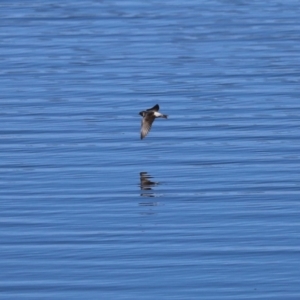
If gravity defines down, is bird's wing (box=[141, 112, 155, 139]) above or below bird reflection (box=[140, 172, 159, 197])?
above

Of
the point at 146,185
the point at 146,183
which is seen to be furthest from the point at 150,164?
the point at 146,185

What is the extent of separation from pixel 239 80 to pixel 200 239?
11764mm

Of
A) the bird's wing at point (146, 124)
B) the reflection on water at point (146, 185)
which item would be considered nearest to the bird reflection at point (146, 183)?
the reflection on water at point (146, 185)

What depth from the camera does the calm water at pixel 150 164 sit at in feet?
43.3

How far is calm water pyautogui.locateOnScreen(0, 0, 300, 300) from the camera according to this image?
13.2 m

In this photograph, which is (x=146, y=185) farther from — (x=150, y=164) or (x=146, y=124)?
(x=146, y=124)

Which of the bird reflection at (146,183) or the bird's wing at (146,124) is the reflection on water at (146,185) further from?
the bird's wing at (146,124)

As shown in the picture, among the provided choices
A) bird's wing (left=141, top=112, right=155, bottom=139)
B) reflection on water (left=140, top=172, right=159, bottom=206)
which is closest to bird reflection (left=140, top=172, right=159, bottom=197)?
reflection on water (left=140, top=172, right=159, bottom=206)

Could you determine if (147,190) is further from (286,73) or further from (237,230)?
(286,73)

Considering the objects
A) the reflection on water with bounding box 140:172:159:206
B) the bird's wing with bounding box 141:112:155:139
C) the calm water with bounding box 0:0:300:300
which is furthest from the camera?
A: the bird's wing with bounding box 141:112:155:139

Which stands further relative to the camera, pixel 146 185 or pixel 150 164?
pixel 150 164

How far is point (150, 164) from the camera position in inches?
724

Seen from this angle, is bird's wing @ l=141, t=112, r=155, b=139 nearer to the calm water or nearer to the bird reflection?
the calm water

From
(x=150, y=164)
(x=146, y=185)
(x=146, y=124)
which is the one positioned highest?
(x=146, y=124)
